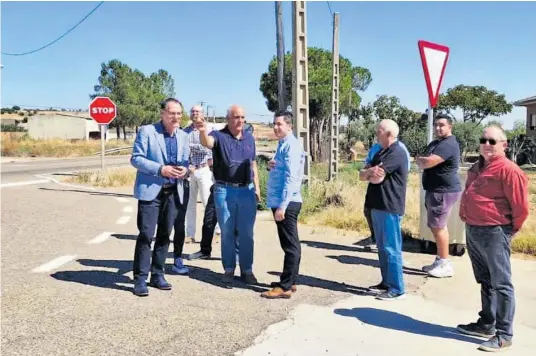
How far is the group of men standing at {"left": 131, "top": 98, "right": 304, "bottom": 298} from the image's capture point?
521cm

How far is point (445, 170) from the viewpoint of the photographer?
602cm

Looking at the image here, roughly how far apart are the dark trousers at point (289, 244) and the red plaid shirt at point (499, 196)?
1664 millimetres

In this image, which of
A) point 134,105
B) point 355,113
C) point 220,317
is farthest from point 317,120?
point 134,105

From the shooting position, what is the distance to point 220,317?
15.0ft

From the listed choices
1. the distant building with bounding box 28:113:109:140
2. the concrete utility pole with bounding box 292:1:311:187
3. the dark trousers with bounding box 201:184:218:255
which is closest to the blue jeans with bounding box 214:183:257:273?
→ the dark trousers with bounding box 201:184:218:255

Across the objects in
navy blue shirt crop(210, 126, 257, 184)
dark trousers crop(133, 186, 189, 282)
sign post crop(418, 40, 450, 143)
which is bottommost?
dark trousers crop(133, 186, 189, 282)

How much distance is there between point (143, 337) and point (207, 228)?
284cm

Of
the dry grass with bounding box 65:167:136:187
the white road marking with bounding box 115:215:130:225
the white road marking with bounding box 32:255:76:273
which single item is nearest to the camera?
the white road marking with bounding box 32:255:76:273

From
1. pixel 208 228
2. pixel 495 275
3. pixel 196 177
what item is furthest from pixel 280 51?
pixel 495 275

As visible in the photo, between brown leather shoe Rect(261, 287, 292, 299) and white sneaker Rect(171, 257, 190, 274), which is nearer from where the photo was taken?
brown leather shoe Rect(261, 287, 292, 299)

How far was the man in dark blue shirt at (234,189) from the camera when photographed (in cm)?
558

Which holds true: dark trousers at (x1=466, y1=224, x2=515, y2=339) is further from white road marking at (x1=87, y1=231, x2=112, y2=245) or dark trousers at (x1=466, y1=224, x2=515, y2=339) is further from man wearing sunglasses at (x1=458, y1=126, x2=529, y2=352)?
white road marking at (x1=87, y1=231, x2=112, y2=245)

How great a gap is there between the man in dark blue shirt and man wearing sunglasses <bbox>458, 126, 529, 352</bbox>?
227 centimetres

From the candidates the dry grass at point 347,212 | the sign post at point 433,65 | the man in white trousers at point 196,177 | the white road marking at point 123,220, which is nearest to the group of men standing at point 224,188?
the man in white trousers at point 196,177
